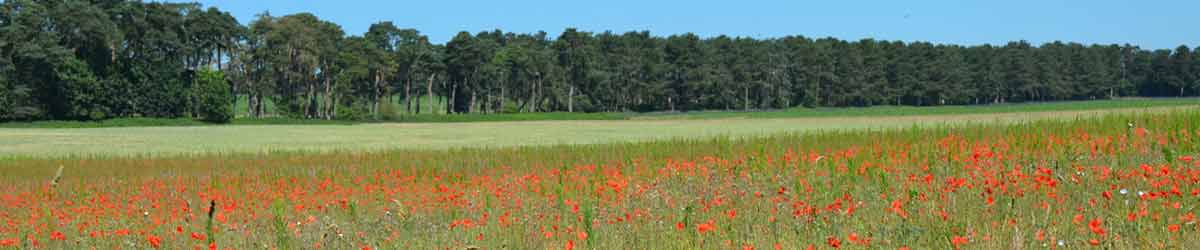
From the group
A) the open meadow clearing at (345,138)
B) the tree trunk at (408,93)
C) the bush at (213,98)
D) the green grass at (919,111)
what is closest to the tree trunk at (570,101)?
the green grass at (919,111)

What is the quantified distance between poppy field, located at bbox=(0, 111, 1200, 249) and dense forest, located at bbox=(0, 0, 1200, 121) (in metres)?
70.9

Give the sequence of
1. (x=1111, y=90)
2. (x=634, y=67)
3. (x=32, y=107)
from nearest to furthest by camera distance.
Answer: (x=32, y=107) < (x=634, y=67) < (x=1111, y=90)

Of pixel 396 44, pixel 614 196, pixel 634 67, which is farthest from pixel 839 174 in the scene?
pixel 634 67

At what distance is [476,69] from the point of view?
355 feet

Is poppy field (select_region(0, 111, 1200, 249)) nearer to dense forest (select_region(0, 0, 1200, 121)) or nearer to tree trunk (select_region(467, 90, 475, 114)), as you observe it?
dense forest (select_region(0, 0, 1200, 121))

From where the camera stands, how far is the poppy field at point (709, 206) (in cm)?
623

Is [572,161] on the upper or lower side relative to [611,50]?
lower

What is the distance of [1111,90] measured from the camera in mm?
173000

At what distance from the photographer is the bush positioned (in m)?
80.0

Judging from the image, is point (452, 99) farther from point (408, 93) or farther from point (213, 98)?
point (213, 98)

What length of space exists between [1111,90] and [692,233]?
191 m

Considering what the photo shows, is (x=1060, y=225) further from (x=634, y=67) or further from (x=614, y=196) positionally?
(x=634, y=67)

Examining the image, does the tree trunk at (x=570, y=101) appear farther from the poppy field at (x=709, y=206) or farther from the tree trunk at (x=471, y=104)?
the poppy field at (x=709, y=206)

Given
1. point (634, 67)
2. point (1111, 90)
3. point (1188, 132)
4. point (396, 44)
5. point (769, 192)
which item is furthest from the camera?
point (1111, 90)
